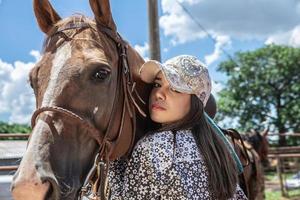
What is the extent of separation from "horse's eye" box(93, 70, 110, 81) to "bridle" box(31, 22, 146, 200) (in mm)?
138

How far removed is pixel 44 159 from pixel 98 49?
23.0 inches

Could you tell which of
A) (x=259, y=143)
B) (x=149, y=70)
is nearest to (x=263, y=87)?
(x=259, y=143)

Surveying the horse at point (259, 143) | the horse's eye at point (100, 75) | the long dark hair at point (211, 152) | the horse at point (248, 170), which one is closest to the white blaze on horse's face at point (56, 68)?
the horse's eye at point (100, 75)

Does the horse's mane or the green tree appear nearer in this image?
the horse's mane

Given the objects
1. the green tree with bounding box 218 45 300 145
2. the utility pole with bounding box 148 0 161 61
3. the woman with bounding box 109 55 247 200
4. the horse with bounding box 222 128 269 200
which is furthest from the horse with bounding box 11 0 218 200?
the green tree with bounding box 218 45 300 145

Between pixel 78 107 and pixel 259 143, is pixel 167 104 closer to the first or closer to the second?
pixel 78 107

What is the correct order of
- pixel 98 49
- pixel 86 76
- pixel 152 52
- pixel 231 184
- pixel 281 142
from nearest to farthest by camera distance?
pixel 86 76
pixel 98 49
pixel 231 184
pixel 152 52
pixel 281 142

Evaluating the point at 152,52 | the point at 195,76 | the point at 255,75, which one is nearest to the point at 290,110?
the point at 255,75

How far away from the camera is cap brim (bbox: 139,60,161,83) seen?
2240 millimetres

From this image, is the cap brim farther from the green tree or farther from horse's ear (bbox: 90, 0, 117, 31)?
the green tree

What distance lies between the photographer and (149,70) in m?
2.28

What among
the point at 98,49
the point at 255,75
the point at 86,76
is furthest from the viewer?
the point at 255,75

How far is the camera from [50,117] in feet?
5.81

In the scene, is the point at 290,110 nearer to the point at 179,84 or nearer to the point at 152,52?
the point at 152,52
